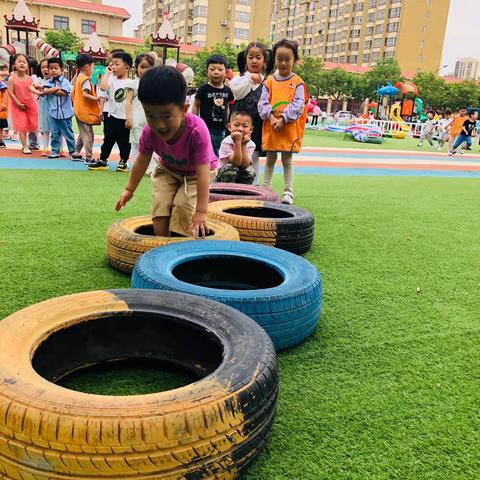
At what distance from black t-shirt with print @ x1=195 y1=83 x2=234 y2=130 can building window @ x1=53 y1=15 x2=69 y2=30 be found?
70.2m

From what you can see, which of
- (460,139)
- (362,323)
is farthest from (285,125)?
(460,139)

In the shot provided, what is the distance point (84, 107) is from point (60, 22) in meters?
68.5

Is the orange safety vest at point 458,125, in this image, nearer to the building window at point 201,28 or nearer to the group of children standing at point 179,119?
the group of children standing at point 179,119

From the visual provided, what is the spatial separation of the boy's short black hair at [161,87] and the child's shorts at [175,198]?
984 millimetres

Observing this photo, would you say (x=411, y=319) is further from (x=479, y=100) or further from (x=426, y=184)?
(x=479, y=100)

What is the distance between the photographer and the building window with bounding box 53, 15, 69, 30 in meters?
67.2

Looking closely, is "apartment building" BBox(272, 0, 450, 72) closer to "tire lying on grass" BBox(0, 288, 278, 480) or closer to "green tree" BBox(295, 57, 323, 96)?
"green tree" BBox(295, 57, 323, 96)

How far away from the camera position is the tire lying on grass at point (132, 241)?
326 cm

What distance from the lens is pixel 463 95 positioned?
52.7 m

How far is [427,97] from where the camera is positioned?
53.6 metres

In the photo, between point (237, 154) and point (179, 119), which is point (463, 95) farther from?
point (179, 119)

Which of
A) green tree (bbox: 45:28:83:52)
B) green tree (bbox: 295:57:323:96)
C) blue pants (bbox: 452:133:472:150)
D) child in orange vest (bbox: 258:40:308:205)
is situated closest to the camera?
child in orange vest (bbox: 258:40:308:205)

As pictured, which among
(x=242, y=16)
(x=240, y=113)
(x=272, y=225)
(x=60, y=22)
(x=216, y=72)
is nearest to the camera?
(x=272, y=225)

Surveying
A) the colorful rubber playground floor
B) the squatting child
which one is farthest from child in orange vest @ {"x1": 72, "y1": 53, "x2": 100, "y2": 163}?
the squatting child
